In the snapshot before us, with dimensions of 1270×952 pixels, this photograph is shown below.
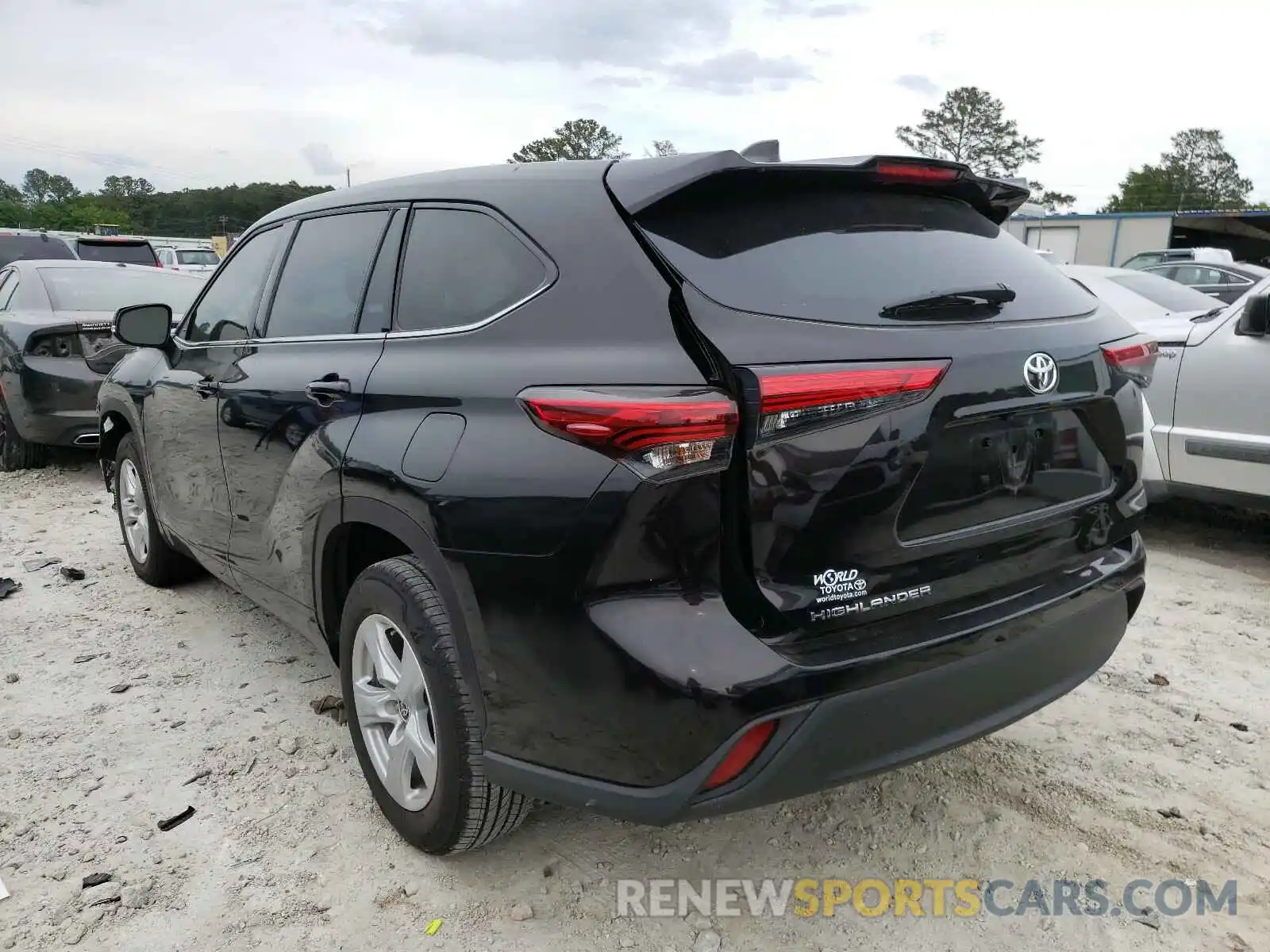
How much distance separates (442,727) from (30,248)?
13.6 metres

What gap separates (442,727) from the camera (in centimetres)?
211

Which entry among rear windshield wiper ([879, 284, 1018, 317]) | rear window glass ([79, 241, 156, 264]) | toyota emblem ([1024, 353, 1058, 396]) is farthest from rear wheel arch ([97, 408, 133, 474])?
rear window glass ([79, 241, 156, 264])

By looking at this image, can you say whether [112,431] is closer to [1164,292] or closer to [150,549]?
[150,549]

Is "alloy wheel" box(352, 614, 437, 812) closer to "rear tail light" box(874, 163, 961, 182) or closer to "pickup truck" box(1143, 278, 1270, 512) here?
"rear tail light" box(874, 163, 961, 182)

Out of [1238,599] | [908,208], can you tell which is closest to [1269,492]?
[1238,599]

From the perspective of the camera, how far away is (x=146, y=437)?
13.2 ft

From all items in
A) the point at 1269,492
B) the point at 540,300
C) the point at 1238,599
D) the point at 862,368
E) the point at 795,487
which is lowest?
the point at 1238,599

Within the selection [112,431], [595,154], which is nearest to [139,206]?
[595,154]

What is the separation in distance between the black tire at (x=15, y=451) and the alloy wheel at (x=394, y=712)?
19.2 feet

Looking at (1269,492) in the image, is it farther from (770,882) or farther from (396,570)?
(396,570)

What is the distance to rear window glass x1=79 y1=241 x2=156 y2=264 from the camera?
47.1ft

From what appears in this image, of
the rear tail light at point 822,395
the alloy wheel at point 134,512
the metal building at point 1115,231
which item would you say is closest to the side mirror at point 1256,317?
the rear tail light at point 822,395

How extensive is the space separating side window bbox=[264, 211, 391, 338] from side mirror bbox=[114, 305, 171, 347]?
3.21 ft

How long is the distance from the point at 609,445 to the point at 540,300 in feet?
1.53
